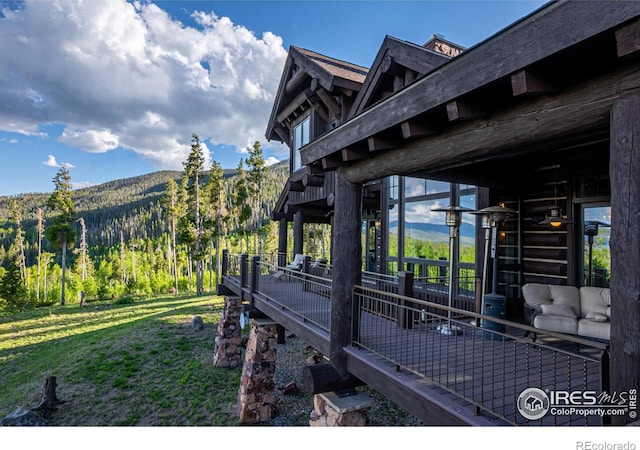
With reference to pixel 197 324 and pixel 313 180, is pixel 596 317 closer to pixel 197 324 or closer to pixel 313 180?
pixel 313 180

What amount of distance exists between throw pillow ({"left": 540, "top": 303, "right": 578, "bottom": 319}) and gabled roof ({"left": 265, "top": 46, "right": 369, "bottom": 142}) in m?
7.37

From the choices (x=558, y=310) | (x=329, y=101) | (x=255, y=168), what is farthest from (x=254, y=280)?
(x=255, y=168)

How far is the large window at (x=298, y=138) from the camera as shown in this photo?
12961mm

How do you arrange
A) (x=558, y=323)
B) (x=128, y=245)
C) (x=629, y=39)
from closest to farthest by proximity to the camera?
(x=629, y=39) → (x=558, y=323) → (x=128, y=245)

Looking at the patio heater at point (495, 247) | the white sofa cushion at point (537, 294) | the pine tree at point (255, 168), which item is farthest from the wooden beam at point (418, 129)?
the pine tree at point (255, 168)

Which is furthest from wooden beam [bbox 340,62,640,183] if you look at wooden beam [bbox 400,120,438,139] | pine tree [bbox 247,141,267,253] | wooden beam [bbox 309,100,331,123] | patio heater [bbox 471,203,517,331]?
pine tree [bbox 247,141,267,253]

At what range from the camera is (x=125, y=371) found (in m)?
12.4

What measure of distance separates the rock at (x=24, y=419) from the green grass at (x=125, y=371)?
413 mm

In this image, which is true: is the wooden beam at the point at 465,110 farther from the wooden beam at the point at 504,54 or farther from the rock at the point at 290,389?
the rock at the point at 290,389

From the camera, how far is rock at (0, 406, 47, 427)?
29.7 ft

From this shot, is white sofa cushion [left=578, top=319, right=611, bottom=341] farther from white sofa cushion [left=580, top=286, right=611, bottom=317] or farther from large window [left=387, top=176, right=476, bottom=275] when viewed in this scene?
large window [left=387, top=176, right=476, bottom=275]

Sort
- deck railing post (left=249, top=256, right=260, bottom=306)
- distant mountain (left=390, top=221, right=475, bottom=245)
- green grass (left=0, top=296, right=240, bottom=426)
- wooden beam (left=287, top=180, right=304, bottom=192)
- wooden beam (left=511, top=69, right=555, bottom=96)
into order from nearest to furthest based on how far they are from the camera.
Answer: wooden beam (left=511, top=69, right=555, bottom=96) < distant mountain (left=390, top=221, right=475, bottom=245) < deck railing post (left=249, top=256, right=260, bottom=306) < green grass (left=0, top=296, right=240, bottom=426) < wooden beam (left=287, top=180, right=304, bottom=192)

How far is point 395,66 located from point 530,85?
604 cm
